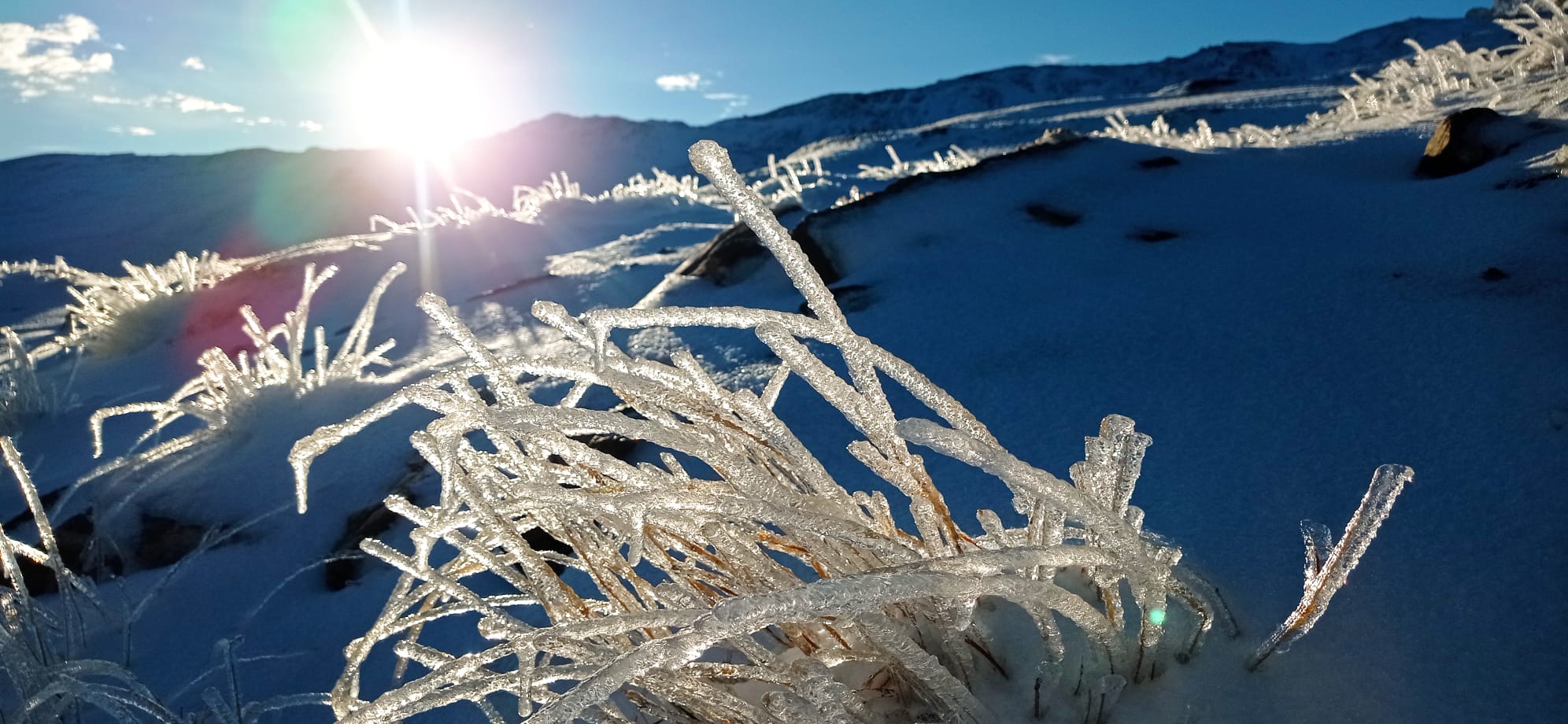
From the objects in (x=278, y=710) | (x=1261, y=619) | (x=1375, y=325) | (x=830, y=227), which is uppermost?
(x=830, y=227)

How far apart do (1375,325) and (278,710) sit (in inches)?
78.3

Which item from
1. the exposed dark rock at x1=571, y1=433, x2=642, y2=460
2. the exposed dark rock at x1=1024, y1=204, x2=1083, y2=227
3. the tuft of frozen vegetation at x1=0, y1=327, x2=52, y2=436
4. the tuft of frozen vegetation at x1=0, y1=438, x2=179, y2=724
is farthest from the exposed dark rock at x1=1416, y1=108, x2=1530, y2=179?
the tuft of frozen vegetation at x1=0, y1=327, x2=52, y2=436

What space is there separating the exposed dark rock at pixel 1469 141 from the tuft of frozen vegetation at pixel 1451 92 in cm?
17

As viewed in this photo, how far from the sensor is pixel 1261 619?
2.75 feet

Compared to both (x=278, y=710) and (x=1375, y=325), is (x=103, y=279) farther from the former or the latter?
(x=1375, y=325)

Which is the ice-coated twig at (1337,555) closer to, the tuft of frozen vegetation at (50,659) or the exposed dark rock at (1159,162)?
the tuft of frozen vegetation at (50,659)

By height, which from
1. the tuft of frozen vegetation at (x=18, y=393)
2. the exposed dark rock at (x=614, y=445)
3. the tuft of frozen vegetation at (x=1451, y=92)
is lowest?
the exposed dark rock at (x=614, y=445)

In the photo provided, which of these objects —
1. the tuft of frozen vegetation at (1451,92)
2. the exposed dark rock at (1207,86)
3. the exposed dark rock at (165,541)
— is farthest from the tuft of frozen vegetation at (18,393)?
the exposed dark rock at (1207,86)

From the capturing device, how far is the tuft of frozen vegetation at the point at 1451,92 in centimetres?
250

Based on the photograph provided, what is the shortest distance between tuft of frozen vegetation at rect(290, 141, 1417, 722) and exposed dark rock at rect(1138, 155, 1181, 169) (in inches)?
76.9

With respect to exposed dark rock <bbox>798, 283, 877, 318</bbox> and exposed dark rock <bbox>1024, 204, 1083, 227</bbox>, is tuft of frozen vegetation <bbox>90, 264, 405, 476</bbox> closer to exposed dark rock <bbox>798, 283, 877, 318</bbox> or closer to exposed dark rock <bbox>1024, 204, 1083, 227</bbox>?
exposed dark rock <bbox>798, 283, 877, 318</bbox>

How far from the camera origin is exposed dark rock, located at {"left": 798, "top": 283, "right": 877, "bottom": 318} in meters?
2.15

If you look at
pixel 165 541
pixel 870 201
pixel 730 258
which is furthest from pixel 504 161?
pixel 165 541

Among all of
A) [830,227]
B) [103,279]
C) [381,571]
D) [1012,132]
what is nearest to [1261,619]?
[381,571]
